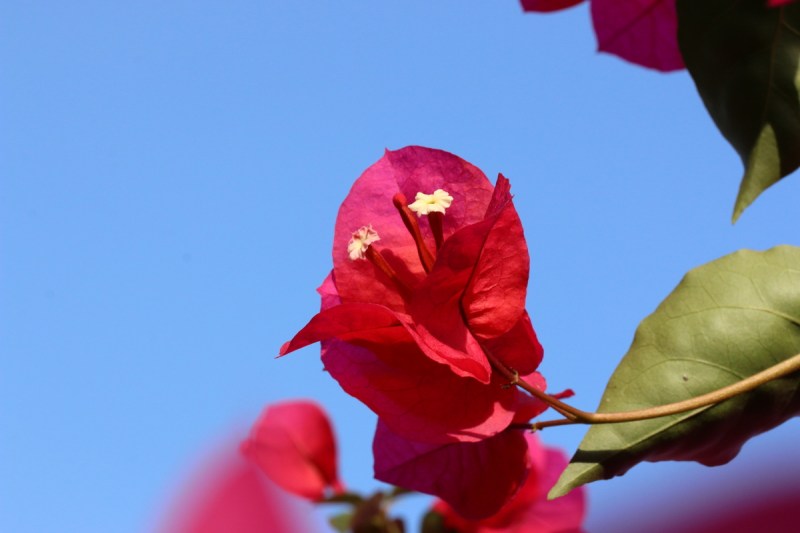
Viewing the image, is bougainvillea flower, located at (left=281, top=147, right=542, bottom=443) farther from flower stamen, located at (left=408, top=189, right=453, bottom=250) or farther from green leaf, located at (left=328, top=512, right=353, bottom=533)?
green leaf, located at (left=328, top=512, right=353, bottom=533)

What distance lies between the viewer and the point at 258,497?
0.63ft

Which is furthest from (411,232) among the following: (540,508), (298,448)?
(298,448)

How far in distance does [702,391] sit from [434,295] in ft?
0.60

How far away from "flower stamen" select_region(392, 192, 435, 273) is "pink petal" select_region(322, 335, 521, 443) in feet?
0.25

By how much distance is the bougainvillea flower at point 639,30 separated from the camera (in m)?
0.74

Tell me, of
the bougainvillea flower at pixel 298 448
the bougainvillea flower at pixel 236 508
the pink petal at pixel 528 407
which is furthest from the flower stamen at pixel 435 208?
the bougainvillea flower at pixel 298 448

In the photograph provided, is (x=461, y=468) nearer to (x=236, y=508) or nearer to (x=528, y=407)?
(x=528, y=407)

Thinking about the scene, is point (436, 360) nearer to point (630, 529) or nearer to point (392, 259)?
point (392, 259)

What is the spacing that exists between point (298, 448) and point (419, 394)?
2.87 feet

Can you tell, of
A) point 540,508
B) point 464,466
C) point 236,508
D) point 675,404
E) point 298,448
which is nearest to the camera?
point 236,508

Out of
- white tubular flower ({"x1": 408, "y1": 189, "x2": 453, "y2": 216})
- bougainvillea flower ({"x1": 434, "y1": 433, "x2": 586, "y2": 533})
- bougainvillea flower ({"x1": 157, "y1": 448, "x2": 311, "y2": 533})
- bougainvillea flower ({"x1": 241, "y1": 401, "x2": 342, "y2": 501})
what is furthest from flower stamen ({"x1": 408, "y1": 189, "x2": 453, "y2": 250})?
bougainvillea flower ({"x1": 241, "y1": 401, "x2": 342, "y2": 501})

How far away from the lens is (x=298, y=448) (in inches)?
56.4

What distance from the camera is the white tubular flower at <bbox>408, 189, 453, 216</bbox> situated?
25.4 inches

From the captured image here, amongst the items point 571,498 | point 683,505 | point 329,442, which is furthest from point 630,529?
point 329,442
